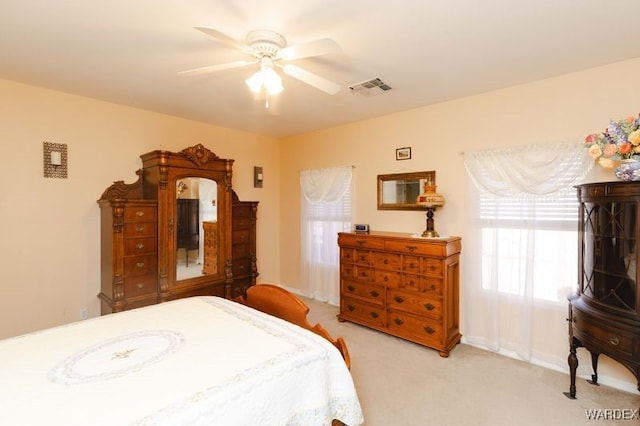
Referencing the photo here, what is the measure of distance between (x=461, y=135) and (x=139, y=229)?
11.1ft

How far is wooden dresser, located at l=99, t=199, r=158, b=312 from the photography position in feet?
9.52

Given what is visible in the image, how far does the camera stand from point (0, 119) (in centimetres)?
271

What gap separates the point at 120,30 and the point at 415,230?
10.3 ft

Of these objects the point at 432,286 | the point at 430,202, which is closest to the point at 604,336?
the point at 432,286

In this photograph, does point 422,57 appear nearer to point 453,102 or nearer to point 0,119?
point 453,102

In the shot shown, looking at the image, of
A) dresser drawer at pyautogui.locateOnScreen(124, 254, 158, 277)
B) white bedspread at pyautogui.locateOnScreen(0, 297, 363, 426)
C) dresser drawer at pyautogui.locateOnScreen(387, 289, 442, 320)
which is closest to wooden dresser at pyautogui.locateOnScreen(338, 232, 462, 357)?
dresser drawer at pyautogui.locateOnScreen(387, 289, 442, 320)

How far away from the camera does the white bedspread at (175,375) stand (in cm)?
103

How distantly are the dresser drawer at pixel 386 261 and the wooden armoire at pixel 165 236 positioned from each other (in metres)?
1.69

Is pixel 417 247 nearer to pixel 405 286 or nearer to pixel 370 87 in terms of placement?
pixel 405 286

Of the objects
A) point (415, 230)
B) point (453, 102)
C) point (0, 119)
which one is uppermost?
point (453, 102)

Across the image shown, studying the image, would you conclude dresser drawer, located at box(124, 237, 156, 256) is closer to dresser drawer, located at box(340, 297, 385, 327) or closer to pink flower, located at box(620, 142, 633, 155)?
dresser drawer, located at box(340, 297, 385, 327)

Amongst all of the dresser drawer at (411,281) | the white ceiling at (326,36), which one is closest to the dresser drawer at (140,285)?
the white ceiling at (326,36)

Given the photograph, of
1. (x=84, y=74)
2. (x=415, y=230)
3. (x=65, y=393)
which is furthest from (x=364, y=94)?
(x=65, y=393)

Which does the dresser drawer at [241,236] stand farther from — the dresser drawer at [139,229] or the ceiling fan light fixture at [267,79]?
the ceiling fan light fixture at [267,79]
